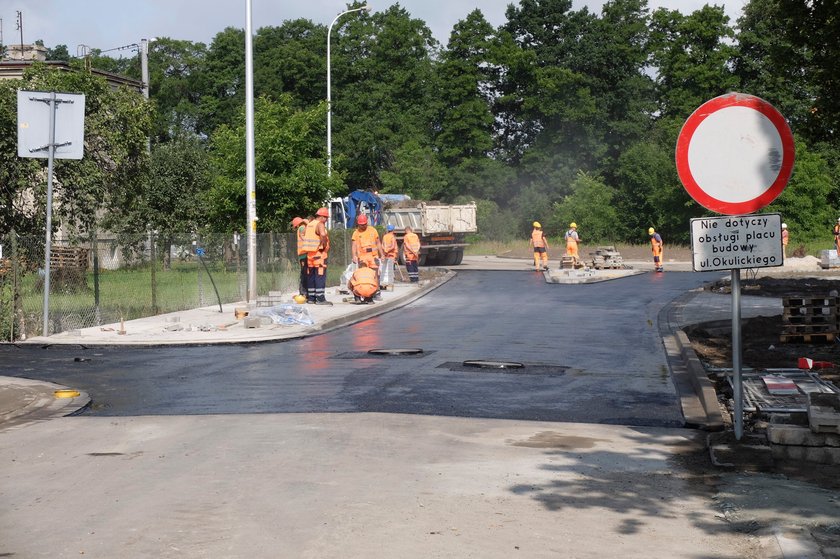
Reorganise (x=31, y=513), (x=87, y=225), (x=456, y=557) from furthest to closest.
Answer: (x=87, y=225) → (x=31, y=513) → (x=456, y=557)

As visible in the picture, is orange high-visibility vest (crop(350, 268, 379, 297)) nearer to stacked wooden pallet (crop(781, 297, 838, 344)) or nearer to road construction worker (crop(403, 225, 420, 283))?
road construction worker (crop(403, 225, 420, 283))

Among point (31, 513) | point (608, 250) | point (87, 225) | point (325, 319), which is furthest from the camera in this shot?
point (608, 250)

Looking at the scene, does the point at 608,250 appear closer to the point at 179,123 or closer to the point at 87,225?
the point at 87,225

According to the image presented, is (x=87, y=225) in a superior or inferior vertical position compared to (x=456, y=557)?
superior

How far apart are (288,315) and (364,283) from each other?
482cm

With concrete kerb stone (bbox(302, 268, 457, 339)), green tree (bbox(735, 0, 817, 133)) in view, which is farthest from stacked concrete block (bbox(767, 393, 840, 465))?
green tree (bbox(735, 0, 817, 133))

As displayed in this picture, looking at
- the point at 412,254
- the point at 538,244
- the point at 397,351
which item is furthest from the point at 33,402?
the point at 538,244

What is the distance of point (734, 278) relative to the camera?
8.06 metres

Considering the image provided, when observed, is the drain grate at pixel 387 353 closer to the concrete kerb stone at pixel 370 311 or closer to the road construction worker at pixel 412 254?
the concrete kerb stone at pixel 370 311

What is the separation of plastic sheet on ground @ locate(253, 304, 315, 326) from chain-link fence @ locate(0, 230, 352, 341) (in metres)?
2.35

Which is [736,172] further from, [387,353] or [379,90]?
[379,90]

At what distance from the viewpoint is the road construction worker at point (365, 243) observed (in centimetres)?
2431

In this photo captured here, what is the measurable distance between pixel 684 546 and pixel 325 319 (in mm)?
15090

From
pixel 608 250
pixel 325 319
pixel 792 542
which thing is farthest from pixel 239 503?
pixel 608 250
